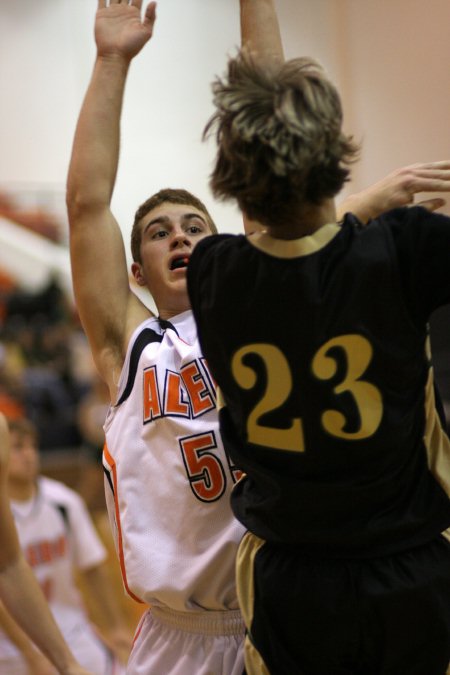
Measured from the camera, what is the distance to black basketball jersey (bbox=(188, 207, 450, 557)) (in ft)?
4.78

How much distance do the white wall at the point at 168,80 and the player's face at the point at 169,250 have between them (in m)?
2.98

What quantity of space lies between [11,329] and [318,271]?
478cm

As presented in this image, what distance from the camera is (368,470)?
1.51 m

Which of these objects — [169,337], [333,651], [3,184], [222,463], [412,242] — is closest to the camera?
[412,242]

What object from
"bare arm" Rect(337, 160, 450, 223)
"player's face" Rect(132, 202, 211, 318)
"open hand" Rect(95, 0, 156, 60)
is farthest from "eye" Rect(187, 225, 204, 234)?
"bare arm" Rect(337, 160, 450, 223)

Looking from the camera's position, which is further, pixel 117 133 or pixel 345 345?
pixel 117 133

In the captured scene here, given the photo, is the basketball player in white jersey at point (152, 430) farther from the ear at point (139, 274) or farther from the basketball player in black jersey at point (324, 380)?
the basketball player in black jersey at point (324, 380)

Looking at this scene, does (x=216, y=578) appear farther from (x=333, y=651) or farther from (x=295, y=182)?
(x=295, y=182)

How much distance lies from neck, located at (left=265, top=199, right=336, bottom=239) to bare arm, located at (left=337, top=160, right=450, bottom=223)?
8.7 inches

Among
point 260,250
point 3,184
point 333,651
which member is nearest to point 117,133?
point 260,250

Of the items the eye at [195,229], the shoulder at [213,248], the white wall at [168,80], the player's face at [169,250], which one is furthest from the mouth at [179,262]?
the white wall at [168,80]

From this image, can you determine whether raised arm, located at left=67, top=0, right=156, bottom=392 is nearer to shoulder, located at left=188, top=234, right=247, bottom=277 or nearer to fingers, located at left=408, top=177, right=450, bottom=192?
shoulder, located at left=188, top=234, right=247, bottom=277

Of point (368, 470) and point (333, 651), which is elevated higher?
point (368, 470)

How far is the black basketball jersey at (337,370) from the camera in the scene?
1457mm
